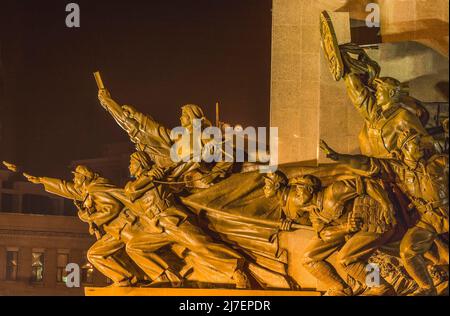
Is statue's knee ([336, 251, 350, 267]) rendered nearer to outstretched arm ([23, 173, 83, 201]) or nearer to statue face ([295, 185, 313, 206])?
statue face ([295, 185, 313, 206])

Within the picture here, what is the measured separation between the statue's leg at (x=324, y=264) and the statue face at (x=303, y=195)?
0.48m

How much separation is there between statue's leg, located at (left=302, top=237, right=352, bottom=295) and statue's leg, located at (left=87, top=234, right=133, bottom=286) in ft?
7.61

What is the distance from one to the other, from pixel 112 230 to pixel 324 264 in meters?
2.76

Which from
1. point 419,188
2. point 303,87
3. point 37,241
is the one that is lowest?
point 37,241

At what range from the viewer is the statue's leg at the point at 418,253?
41.4ft

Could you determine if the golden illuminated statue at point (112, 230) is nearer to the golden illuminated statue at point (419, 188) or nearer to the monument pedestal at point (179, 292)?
the monument pedestal at point (179, 292)

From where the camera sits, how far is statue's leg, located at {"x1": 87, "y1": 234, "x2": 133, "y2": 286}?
43.9ft

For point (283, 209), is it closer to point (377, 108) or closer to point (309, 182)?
point (309, 182)

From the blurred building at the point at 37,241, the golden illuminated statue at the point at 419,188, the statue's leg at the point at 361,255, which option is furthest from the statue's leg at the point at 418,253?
the blurred building at the point at 37,241

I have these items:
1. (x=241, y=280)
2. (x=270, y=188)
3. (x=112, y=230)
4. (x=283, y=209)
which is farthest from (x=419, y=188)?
(x=112, y=230)

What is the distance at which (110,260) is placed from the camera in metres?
13.5

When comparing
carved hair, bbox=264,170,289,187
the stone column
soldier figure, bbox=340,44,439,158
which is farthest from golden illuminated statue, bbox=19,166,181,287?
soldier figure, bbox=340,44,439,158
